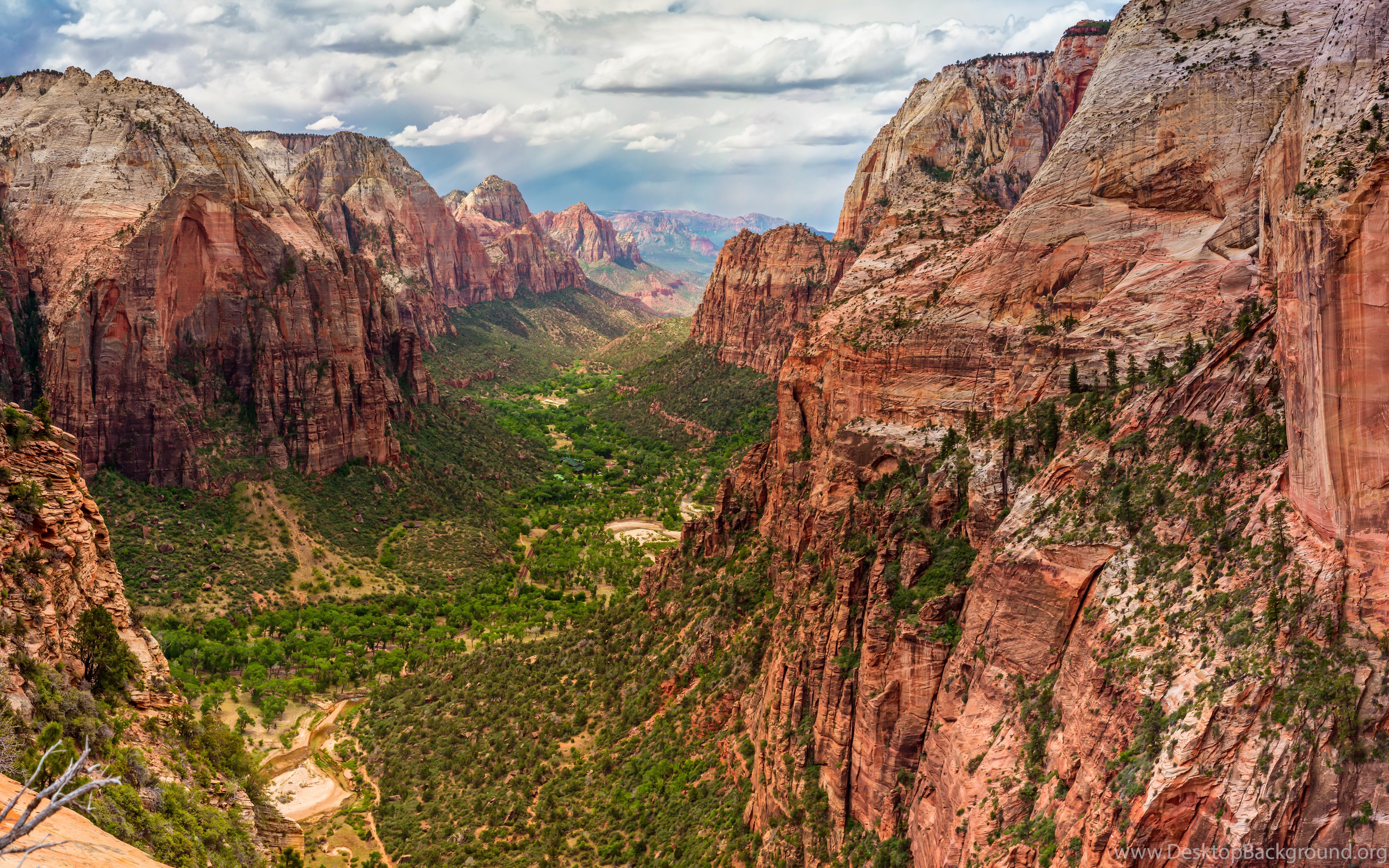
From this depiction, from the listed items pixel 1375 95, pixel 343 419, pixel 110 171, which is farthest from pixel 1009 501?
pixel 110 171

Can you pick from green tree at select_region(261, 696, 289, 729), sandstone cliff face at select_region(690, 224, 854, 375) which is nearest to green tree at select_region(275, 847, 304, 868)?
green tree at select_region(261, 696, 289, 729)

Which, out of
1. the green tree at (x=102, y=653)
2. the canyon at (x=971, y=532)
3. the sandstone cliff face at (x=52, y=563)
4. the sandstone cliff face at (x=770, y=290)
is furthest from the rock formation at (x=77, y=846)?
the sandstone cliff face at (x=770, y=290)

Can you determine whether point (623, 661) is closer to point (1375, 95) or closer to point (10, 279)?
point (1375, 95)

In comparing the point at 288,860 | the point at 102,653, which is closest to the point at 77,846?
the point at 102,653

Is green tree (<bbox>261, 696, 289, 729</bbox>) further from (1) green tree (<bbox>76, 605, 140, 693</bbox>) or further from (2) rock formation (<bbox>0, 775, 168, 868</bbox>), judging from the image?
(2) rock formation (<bbox>0, 775, 168, 868</bbox>)

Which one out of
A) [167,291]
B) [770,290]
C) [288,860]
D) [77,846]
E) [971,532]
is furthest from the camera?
[770,290]

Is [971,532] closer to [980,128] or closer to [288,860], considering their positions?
[288,860]
